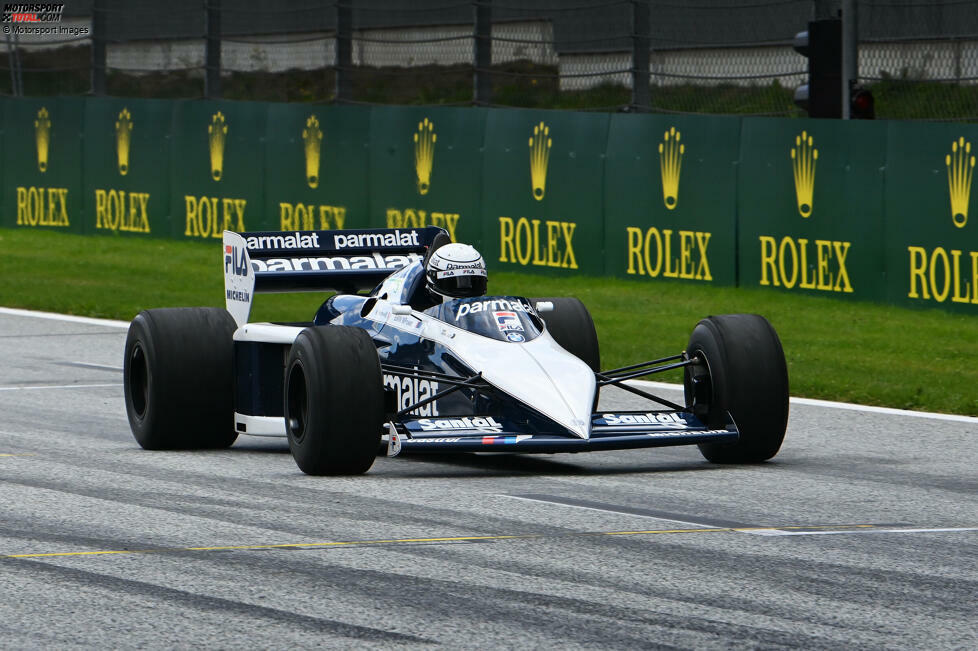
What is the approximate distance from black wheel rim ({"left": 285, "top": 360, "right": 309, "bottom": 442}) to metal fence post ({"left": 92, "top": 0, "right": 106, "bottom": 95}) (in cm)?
1949

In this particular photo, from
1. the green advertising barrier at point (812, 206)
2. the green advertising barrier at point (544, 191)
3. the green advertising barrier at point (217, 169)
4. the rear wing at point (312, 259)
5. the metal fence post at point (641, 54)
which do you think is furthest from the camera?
the green advertising barrier at point (217, 169)

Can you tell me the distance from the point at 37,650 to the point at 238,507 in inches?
107

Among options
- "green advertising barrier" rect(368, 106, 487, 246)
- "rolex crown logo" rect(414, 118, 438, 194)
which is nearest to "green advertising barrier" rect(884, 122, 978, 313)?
"green advertising barrier" rect(368, 106, 487, 246)

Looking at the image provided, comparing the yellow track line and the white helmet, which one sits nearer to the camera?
the yellow track line

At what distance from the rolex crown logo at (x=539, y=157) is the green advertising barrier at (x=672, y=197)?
93 cm

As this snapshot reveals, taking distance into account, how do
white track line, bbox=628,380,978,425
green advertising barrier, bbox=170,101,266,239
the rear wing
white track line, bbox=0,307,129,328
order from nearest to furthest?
the rear wing < white track line, bbox=628,380,978,425 < white track line, bbox=0,307,129,328 < green advertising barrier, bbox=170,101,266,239

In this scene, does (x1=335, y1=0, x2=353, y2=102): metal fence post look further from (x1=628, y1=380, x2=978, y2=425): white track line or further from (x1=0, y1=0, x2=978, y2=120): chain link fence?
(x1=628, y1=380, x2=978, y2=425): white track line

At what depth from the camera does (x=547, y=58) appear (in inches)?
865

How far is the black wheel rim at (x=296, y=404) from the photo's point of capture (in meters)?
9.56

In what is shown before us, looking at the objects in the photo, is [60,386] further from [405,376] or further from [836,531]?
[836,531]

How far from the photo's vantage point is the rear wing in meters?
11.7

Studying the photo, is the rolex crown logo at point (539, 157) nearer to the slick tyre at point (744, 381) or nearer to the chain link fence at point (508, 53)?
the chain link fence at point (508, 53)
